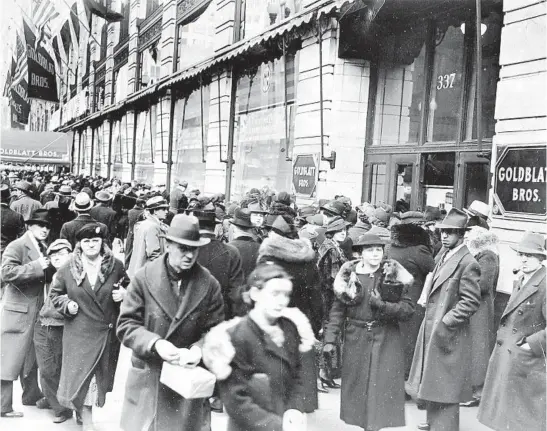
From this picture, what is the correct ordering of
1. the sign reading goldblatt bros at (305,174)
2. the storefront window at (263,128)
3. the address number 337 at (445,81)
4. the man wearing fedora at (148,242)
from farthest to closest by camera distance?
the storefront window at (263,128) → the sign reading goldblatt bros at (305,174) → the address number 337 at (445,81) → the man wearing fedora at (148,242)

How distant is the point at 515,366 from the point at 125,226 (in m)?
11.7

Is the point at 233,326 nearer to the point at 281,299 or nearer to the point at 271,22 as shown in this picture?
the point at 281,299

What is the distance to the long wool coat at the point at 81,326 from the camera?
522 centimetres

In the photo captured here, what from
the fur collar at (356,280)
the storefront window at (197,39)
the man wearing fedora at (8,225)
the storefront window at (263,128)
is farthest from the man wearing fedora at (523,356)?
the storefront window at (197,39)

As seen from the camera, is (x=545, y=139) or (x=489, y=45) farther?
(x=489, y=45)

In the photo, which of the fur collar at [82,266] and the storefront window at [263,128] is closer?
the fur collar at [82,266]

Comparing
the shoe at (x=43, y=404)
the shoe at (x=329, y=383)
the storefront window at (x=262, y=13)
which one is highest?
the storefront window at (x=262, y=13)

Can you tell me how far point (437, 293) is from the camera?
557 cm

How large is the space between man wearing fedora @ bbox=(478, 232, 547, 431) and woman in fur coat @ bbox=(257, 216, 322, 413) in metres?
1.46

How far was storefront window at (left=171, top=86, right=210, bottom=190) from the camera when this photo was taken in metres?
18.9

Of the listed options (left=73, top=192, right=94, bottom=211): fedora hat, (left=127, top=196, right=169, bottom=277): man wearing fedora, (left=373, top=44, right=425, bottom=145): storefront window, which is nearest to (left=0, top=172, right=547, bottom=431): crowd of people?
(left=127, top=196, right=169, bottom=277): man wearing fedora

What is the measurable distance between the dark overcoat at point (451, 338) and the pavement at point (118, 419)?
70cm

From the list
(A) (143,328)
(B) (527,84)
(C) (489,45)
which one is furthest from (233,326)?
(C) (489,45)

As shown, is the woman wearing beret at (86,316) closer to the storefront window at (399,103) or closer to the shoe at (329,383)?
the shoe at (329,383)
